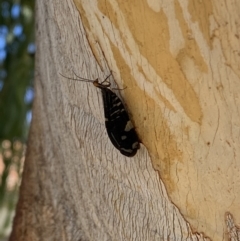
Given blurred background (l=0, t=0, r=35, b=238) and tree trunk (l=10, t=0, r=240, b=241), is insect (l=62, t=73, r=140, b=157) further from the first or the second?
blurred background (l=0, t=0, r=35, b=238)

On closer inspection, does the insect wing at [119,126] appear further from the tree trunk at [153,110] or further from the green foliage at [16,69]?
the green foliage at [16,69]

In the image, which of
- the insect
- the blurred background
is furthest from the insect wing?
the blurred background

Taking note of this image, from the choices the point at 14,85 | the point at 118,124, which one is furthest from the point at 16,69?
the point at 118,124

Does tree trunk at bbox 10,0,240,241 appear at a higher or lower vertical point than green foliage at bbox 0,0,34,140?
higher

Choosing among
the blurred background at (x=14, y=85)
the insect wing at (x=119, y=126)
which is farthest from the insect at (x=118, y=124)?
the blurred background at (x=14, y=85)

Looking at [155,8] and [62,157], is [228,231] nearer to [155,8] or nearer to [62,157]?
[155,8]

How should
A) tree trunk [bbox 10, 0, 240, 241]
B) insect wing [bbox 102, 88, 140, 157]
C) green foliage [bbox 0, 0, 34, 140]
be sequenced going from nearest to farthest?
1. tree trunk [bbox 10, 0, 240, 241]
2. insect wing [bbox 102, 88, 140, 157]
3. green foliage [bbox 0, 0, 34, 140]

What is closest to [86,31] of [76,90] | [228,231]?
[76,90]

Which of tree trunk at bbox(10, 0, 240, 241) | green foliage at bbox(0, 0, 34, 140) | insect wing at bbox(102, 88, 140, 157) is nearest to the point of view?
tree trunk at bbox(10, 0, 240, 241)

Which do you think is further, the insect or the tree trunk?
the insect
